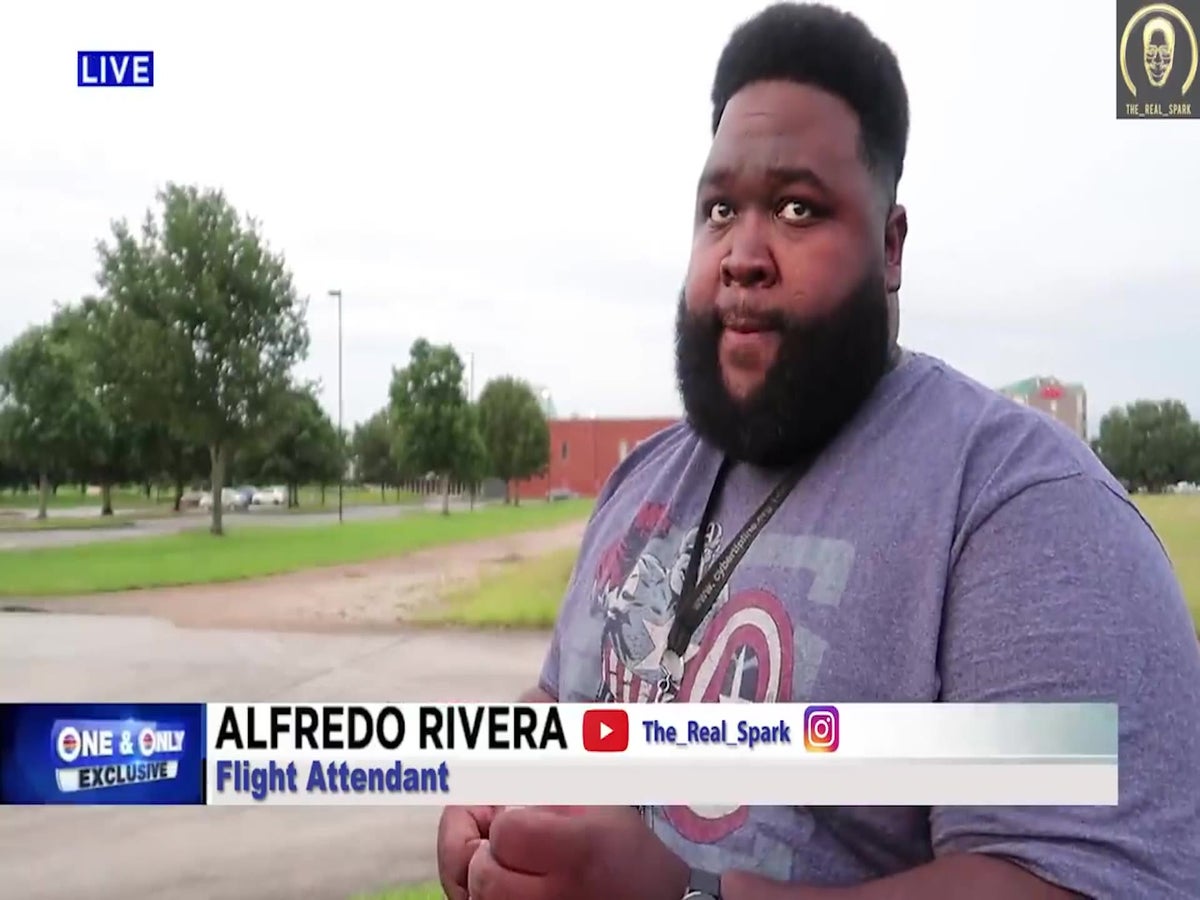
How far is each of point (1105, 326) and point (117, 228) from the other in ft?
4.03

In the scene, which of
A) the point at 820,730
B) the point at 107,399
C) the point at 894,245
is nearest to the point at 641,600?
the point at 820,730

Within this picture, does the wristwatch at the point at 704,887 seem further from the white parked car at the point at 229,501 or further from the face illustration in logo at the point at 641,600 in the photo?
the white parked car at the point at 229,501

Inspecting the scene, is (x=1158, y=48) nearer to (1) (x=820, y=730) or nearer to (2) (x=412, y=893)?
(1) (x=820, y=730)

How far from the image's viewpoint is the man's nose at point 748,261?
3.01 ft

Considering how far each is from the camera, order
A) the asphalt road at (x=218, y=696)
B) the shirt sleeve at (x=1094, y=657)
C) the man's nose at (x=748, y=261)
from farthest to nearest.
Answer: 1. the asphalt road at (x=218, y=696)
2. the man's nose at (x=748, y=261)
3. the shirt sleeve at (x=1094, y=657)

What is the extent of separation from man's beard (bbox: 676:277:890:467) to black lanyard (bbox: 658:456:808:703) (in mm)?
34

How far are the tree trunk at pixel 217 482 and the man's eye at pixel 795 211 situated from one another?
32.4 inches

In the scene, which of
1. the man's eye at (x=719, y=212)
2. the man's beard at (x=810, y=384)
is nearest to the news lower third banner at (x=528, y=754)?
the man's beard at (x=810, y=384)

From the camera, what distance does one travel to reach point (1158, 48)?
3.67ft

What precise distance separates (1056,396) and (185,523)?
112 centimetres

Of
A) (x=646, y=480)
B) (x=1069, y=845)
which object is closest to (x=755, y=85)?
(x=646, y=480)

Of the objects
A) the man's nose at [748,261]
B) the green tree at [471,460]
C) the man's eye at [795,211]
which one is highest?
the man's eye at [795,211]

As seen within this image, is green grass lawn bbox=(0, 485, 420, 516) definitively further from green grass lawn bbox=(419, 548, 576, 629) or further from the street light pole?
green grass lawn bbox=(419, 548, 576, 629)

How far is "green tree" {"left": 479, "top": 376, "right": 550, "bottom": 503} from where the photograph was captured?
1298 mm
